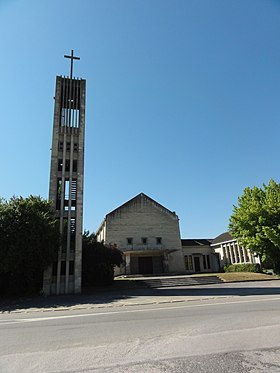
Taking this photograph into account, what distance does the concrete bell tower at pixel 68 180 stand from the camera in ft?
69.5

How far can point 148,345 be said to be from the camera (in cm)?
585

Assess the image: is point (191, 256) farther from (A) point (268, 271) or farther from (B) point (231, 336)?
(B) point (231, 336)

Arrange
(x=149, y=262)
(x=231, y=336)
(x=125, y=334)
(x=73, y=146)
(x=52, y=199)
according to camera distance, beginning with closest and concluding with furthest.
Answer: (x=231, y=336) < (x=125, y=334) < (x=52, y=199) < (x=73, y=146) < (x=149, y=262)

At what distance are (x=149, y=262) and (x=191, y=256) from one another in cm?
802

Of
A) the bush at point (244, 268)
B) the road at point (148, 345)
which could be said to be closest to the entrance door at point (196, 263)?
the bush at point (244, 268)

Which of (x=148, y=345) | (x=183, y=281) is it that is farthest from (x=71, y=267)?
(x=148, y=345)

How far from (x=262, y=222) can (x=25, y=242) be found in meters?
22.8

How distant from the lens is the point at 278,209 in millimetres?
27250

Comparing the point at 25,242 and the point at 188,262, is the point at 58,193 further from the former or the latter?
the point at 188,262

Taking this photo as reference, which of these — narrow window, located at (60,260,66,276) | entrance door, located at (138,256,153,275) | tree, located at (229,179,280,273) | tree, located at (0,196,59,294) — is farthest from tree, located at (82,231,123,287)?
tree, located at (229,179,280,273)

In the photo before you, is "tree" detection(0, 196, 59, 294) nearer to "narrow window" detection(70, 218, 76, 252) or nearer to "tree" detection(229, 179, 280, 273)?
"narrow window" detection(70, 218, 76, 252)

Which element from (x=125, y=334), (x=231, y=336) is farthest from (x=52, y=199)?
(x=231, y=336)

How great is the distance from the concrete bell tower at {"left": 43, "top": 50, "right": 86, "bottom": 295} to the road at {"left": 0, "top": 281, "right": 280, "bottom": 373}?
12648 millimetres

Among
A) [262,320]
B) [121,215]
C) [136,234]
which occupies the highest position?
[121,215]
